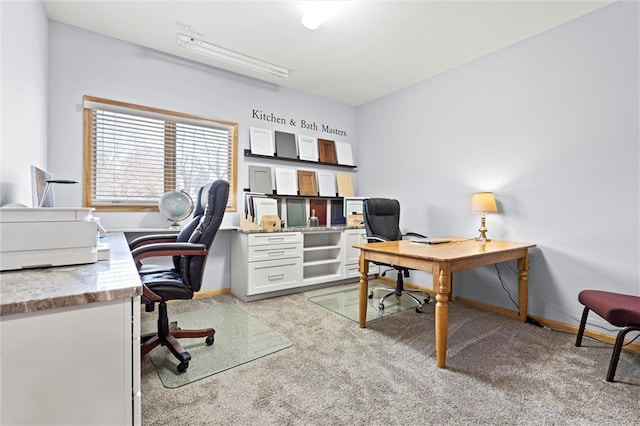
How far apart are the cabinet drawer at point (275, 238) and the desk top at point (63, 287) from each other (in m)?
2.05

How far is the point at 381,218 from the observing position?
11.2 ft

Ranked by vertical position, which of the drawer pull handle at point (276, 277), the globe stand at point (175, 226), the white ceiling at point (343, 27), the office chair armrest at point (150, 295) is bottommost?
the drawer pull handle at point (276, 277)

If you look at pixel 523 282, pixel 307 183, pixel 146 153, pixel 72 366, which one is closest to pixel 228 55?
pixel 146 153

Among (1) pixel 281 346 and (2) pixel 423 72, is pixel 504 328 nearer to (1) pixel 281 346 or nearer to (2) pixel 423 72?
(1) pixel 281 346

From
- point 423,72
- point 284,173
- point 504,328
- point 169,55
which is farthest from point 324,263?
point 169,55

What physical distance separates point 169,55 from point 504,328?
4216 mm

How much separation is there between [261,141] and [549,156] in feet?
9.94

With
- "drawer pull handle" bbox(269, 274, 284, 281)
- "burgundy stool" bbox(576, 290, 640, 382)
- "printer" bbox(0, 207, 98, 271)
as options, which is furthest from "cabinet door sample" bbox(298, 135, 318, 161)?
"burgundy stool" bbox(576, 290, 640, 382)

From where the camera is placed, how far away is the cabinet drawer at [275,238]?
328 cm

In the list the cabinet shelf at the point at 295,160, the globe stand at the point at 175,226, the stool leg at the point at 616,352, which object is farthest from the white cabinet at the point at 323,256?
the stool leg at the point at 616,352

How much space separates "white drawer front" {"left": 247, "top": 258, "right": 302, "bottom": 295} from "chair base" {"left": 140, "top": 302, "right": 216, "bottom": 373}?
1.05 metres

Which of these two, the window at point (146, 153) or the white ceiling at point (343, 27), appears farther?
the window at point (146, 153)

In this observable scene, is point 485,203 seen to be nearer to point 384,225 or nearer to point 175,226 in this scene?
point 384,225

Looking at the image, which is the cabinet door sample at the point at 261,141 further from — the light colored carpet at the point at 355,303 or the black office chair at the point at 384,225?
the light colored carpet at the point at 355,303
